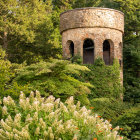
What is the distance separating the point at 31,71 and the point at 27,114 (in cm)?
460

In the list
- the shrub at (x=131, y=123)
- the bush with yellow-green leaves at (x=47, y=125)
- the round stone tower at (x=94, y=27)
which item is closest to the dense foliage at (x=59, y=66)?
the shrub at (x=131, y=123)

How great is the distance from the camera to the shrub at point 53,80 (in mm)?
9977

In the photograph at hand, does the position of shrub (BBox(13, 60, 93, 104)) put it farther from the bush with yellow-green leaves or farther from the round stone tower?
the bush with yellow-green leaves

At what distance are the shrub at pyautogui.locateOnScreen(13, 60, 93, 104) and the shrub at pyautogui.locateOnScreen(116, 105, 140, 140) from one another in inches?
88.9

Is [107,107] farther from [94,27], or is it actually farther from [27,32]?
[27,32]

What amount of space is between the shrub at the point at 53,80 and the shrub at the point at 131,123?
7.41 ft

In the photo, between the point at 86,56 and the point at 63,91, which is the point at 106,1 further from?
the point at 63,91

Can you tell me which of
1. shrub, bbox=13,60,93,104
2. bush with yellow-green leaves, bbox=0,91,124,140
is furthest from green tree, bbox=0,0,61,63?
bush with yellow-green leaves, bbox=0,91,124,140

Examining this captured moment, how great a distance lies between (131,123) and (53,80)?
131 inches

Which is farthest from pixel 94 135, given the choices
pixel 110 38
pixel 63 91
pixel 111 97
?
pixel 110 38

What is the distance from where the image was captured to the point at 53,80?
33.9ft

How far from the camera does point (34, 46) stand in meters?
19.0

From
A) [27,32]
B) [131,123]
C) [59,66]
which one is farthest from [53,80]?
[27,32]

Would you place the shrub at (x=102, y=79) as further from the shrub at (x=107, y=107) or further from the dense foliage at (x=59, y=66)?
the shrub at (x=107, y=107)
